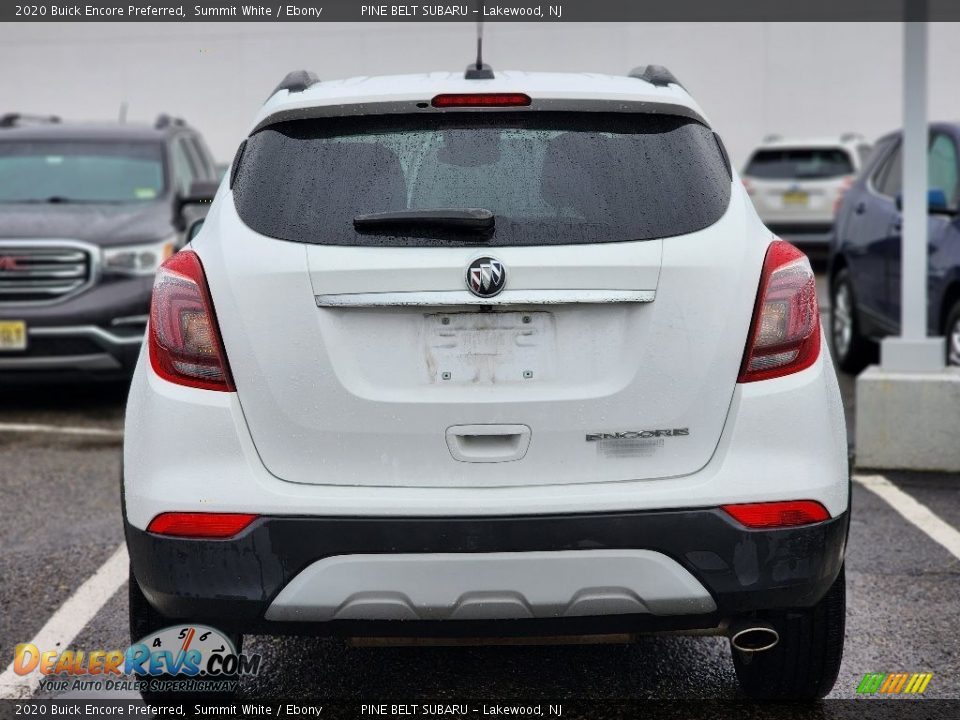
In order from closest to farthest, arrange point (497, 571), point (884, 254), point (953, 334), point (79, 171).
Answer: point (497, 571), point (953, 334), point (884, 254), point (79, 171)

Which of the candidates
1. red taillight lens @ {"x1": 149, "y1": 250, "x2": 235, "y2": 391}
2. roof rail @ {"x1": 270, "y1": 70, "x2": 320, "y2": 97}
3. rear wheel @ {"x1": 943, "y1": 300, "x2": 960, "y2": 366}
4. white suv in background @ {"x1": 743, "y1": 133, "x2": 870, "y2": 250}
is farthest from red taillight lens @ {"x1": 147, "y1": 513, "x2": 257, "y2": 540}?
white suv in background @ {"x1": 743, "y1": 133, "x2": 870, "y2": 250}

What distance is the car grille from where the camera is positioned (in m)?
8.62

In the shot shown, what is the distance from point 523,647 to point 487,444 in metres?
1.35

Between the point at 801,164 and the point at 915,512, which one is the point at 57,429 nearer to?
the point at 915,512

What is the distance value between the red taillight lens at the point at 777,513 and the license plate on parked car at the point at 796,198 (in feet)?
47.4

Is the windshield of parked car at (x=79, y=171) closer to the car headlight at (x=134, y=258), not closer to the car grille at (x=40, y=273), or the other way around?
the car headlight at (x=134, y=258)

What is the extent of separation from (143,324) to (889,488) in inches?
180

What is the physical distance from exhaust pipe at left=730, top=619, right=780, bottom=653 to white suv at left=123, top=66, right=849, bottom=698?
106 millimetres

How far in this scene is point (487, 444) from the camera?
10.2ft

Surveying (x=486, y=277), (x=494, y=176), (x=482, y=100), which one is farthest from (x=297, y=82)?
(x=486, y=277)

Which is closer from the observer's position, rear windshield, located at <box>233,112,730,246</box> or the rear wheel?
rear windshield, located at <box>233,112,730,246</box>

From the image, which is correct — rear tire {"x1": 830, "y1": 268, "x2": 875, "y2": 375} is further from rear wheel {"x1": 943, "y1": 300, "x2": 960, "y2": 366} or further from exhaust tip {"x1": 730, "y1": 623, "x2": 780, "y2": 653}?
exhaust tip {"x1": 730, "y1": 623, "x2": 780, "y2": 653}

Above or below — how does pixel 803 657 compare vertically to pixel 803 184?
below

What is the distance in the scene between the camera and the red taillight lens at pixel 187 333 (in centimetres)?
319
